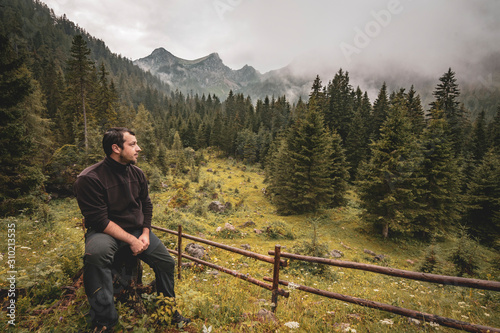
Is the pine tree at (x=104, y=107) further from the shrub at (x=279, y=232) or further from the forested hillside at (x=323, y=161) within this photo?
the shrub at (x=279, y=232)

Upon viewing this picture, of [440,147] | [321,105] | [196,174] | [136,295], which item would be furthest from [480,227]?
[196,174]

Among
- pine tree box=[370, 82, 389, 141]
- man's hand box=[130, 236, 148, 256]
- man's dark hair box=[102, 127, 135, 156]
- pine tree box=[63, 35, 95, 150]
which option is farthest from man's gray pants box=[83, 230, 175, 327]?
pine tree box=[370, 82, 389, 141]

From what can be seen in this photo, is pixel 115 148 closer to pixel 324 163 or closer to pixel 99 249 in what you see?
pixel 99 249

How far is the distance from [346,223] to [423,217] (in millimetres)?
6910

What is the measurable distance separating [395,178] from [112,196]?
809 inches

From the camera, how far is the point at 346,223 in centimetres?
2145

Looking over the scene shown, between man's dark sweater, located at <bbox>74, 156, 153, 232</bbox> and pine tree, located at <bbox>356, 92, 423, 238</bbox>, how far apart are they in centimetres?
1901

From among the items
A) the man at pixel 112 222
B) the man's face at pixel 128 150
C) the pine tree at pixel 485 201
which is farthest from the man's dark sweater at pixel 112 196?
the pine tree at pixel 485 201

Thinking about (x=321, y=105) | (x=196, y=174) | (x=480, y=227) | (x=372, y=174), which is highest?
(x=321, y=105)

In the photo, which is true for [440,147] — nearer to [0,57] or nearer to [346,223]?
[346,223]

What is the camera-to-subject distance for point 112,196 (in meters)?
3.09

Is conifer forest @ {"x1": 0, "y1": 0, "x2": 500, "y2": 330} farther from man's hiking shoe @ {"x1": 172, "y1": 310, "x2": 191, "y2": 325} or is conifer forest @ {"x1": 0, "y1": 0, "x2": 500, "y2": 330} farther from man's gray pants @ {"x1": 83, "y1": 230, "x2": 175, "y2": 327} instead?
man's hiking shoe @ {"x1": 172, "y1": 310, "x2": 191, "y2": 325}

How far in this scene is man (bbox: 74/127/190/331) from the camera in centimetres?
259

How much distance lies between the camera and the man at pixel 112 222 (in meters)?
2.59
